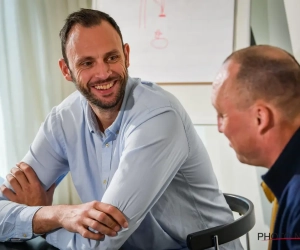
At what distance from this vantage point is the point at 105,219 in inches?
47.8

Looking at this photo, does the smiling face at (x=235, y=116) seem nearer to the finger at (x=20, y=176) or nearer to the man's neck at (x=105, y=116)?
the man's neck at (x=105, y=116)

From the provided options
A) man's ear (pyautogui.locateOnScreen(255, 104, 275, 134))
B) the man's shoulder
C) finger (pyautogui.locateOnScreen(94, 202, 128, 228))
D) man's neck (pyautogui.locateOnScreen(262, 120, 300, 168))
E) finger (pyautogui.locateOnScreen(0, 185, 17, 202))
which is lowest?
finger (pyautogui.locateOnScreen(0, 185, 17, 202))

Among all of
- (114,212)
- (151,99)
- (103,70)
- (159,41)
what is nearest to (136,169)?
(114,212)

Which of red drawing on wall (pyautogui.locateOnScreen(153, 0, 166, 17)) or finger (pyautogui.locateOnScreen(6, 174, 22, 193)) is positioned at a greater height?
red drawing on wall (pyautogui.locateOnScreen(153, 0, 166, 17))

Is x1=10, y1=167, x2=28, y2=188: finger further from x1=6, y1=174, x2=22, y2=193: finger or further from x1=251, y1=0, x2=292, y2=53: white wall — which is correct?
x1=251, y1=0, x2=292, y2=53: white wall

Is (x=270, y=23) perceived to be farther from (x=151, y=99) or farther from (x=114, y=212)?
(x=114, y=212)

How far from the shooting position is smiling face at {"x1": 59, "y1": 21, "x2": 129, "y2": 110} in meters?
1.48

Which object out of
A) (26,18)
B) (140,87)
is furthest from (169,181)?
(26,18)

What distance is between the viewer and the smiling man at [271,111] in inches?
30.8

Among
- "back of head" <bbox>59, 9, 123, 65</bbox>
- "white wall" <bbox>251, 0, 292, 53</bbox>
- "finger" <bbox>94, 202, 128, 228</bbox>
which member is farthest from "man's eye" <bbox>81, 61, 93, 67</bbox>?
"white wall" <bbox>251, 0, 292, 53</bbox>

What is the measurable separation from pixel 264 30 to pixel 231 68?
146 cm

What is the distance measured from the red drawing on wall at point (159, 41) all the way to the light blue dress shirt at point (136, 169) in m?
0.78

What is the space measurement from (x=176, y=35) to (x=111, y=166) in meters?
1.03

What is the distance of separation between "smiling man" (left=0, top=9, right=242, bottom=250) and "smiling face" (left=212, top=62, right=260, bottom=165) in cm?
46
